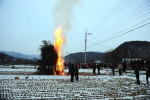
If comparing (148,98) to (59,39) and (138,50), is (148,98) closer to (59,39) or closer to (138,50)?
(59,39)

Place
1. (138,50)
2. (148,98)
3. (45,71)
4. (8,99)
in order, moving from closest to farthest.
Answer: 1. (8,99)
2. (148,98)
3. (45,71)
4. (138,50)

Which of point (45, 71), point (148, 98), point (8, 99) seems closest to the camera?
point (8, 99)

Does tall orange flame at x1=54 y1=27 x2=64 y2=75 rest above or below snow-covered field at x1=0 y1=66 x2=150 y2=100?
above

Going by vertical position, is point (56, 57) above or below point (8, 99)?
above

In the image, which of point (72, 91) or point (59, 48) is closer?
point (72, 91)

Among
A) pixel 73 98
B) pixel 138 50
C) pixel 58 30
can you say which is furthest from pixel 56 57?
pixel 138 50

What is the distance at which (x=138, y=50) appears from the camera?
162500mm

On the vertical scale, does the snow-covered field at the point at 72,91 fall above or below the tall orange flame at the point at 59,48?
below

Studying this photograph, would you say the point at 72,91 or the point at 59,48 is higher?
the point at 59,48

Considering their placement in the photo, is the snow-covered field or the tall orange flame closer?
the snow-covered field

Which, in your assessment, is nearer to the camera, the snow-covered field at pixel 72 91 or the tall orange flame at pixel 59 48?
the snow-covered field at pixel 72 91

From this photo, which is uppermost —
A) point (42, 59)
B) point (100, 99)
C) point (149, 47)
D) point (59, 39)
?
point (149, 47)

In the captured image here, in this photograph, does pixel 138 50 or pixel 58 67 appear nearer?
pixel 58 67

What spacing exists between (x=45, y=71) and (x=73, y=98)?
21.5 metres
